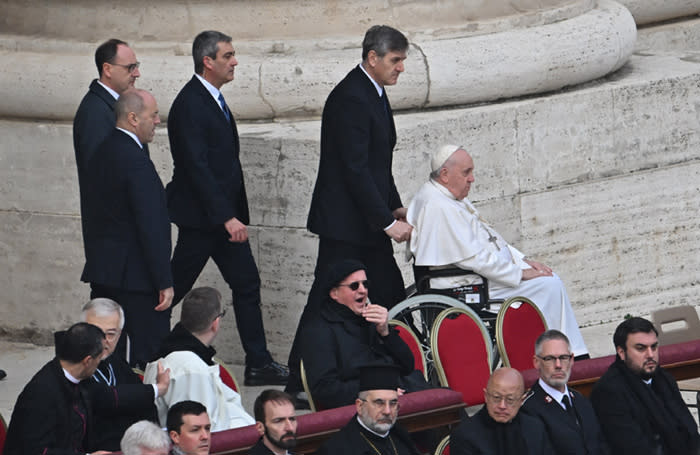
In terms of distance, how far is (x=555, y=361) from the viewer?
7.43 meters

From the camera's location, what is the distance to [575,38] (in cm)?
1036

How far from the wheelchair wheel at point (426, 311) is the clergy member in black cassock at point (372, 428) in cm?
120

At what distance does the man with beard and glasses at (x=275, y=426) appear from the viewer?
6629 mm

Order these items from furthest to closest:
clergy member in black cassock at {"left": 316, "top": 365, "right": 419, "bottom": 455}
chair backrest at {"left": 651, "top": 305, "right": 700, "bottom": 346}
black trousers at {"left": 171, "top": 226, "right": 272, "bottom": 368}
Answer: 1. black trousers at {"left": 171, "top": 226, "right": 272, "bottom": 368}
2. chair backrest at {"left": 651, "top": 305, "right": 700, "bottom": 346}
3. clergy member in black cassock at {"left": 316, "top": 365, "right": 419, "bottom": 455}

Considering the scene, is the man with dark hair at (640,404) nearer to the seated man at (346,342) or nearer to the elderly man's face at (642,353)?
the elderly man's face at (642,353)

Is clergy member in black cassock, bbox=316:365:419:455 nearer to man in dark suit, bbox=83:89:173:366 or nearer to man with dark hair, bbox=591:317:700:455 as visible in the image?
man with dark hair, bbox=591:317:700:455

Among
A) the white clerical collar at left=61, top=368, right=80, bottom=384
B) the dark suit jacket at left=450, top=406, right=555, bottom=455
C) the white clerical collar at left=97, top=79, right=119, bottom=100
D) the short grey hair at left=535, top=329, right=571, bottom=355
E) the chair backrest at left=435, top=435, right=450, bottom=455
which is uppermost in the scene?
the white clerical collar at left=97, top=79, right=119, bottom=100

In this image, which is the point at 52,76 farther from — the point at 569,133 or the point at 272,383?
the point at 569,133

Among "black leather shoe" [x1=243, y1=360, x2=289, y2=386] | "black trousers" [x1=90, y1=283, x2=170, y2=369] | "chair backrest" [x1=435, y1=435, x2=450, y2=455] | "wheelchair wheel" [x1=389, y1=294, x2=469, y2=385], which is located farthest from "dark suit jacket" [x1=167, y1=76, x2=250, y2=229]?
"chair backrest" [x1=435, y1=435, x2=450, y2=455]

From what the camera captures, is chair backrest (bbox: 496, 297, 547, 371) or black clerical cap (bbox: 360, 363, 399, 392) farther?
chair backrest (bbox: 496, 297, 547, 371)

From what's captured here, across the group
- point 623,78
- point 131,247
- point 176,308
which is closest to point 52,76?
point 176,308

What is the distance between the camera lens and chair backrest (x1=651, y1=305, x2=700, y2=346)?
335 inches

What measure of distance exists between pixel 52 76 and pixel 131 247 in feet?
7.16

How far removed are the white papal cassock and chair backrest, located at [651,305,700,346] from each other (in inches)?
18.3
